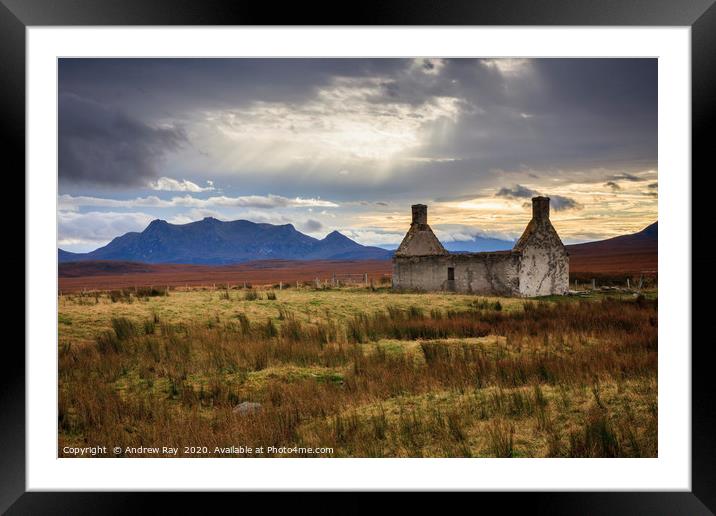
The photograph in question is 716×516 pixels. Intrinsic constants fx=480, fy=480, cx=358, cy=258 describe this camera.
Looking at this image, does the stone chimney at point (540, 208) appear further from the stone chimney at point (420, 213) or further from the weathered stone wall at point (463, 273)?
the stone chimney at point (420, 213)

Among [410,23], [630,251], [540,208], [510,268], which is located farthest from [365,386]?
[540,208]

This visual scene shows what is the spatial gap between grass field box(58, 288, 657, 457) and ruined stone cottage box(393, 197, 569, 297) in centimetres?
879

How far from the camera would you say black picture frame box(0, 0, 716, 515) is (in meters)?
5.00

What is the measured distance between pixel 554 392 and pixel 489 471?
216 cm

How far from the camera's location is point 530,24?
16.9ft

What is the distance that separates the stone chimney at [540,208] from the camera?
2300 centimetres

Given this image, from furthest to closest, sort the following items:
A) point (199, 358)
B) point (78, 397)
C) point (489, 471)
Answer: point (199, 358)
point (78, 397)
point (489, 471)

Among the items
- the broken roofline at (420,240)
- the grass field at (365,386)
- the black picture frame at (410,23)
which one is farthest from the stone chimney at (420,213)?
the black picture frame at (410,23)

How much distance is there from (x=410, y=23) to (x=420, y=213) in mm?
23149

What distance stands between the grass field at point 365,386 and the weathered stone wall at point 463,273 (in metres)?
8.73

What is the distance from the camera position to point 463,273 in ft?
78.0

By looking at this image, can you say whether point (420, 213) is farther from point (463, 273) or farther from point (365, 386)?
point (365, 386)

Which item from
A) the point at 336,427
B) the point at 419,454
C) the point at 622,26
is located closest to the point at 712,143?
the point at 622,26

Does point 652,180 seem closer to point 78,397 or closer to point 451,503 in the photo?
point 451,503
